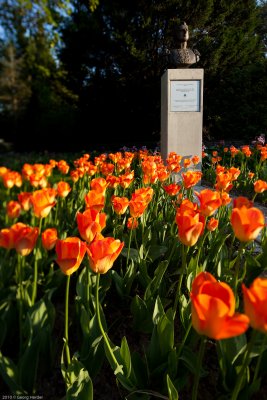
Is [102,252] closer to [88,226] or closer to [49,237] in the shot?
[88,226]

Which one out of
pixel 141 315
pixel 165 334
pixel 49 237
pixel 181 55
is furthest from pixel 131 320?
pixel 181 55

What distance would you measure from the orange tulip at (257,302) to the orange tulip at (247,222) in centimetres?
35

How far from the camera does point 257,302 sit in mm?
588

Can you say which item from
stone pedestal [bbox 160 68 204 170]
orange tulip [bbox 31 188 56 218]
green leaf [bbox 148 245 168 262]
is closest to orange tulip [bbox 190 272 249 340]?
orange tulip [bbox 31 188 56 218]

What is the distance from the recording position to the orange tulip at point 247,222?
0.92 meters

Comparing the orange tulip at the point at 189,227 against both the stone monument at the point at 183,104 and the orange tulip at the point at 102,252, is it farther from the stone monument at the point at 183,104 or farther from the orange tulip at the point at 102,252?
the stone monument at the point at 183,104

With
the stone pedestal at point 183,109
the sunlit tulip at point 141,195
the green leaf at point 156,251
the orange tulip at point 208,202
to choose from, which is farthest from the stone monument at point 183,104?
the orange tulip at point 208,202

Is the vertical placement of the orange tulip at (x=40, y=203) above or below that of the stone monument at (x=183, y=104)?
below

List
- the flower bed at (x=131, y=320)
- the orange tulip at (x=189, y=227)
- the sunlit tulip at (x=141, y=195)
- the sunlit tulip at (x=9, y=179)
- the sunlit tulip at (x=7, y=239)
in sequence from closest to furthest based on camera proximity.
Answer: the flower bed at (x=131, y=320), the orange tulip at (x=189, y=227), the sunlit tulip at (x=7, y=239), the sunlit tulip at (x=141, y=195), the sunlit tulip at (x=9, y=179)

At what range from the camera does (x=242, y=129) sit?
932 cm

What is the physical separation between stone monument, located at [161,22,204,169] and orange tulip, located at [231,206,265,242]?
15.1 ft

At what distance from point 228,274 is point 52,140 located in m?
12.0

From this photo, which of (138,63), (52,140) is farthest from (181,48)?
(52,140)

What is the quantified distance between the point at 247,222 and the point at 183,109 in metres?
4.83
